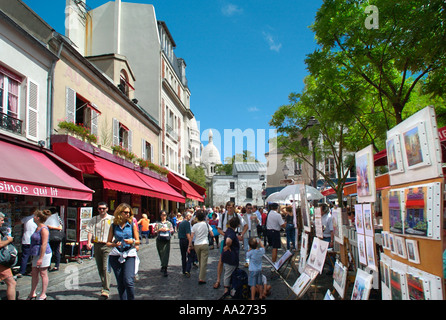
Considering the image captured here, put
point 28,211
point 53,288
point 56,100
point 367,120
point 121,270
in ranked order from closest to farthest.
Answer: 1. point 121,270
2. point 53,288
3. point 28,211
4. point 56,100
5. point 367,120

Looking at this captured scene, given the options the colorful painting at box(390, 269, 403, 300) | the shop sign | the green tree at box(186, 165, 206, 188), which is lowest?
the colorful painting at box(390, 269, 403, 300)

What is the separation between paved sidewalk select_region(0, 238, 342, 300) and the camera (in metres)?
6.51

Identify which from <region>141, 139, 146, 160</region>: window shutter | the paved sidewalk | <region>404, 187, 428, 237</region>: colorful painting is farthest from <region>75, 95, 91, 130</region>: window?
<region>404, 187, 428, 237</region>: colorful painting

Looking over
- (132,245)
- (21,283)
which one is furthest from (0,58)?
(132,245)

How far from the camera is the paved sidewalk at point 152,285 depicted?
651cm

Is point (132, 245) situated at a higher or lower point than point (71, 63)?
lower

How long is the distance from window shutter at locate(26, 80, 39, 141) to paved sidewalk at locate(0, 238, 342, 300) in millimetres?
4006

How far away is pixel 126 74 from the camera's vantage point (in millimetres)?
19188

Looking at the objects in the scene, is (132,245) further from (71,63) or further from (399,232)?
(71,63)

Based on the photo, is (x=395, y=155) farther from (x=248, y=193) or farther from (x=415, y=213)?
(x=248, y=193)

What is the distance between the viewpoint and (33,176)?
8.33 m

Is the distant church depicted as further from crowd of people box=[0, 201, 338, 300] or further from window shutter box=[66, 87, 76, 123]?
crowd of people box=[0, 201, 338, 300]

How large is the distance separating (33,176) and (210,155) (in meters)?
91.8

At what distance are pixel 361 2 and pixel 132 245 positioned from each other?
8.15m
